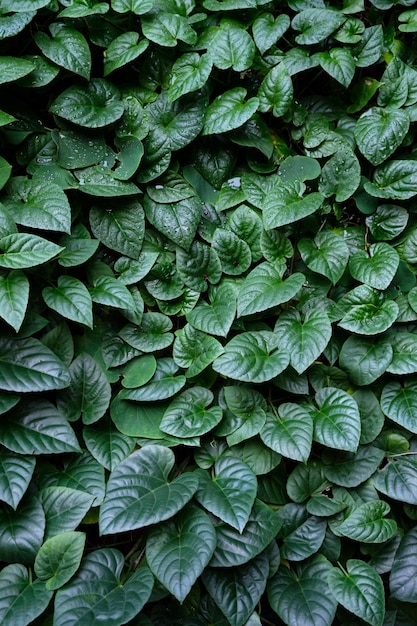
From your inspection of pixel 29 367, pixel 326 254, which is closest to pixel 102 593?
pixel 29 367

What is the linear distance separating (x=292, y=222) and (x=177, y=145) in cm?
46

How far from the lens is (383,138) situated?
1902 mm

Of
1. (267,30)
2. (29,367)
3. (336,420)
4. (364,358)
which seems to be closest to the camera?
(29,367)

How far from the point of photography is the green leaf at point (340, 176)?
192 centimetres

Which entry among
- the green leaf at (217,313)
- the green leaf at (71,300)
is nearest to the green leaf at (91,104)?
the green leaf at (71,300)

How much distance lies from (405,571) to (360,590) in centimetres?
17

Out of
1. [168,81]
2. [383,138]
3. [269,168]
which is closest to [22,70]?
[168,81]

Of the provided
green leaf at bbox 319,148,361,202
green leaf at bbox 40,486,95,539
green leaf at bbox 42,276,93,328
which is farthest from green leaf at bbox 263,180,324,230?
green leaf at bbox 40,486,95,539

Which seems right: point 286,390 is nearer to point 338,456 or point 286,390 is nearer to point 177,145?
point 338,456

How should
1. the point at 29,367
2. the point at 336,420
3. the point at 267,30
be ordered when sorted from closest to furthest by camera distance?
the point at 29,367, the point at 336,420, the point at 267,30

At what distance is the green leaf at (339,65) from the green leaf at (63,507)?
5.09 ft

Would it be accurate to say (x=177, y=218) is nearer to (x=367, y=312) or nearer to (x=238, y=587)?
(x=367, y=312)

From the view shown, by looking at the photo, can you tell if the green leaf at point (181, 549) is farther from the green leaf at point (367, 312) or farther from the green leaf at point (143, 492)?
the green leaf at point (367, 312)

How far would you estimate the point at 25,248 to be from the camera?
160 centimetres
